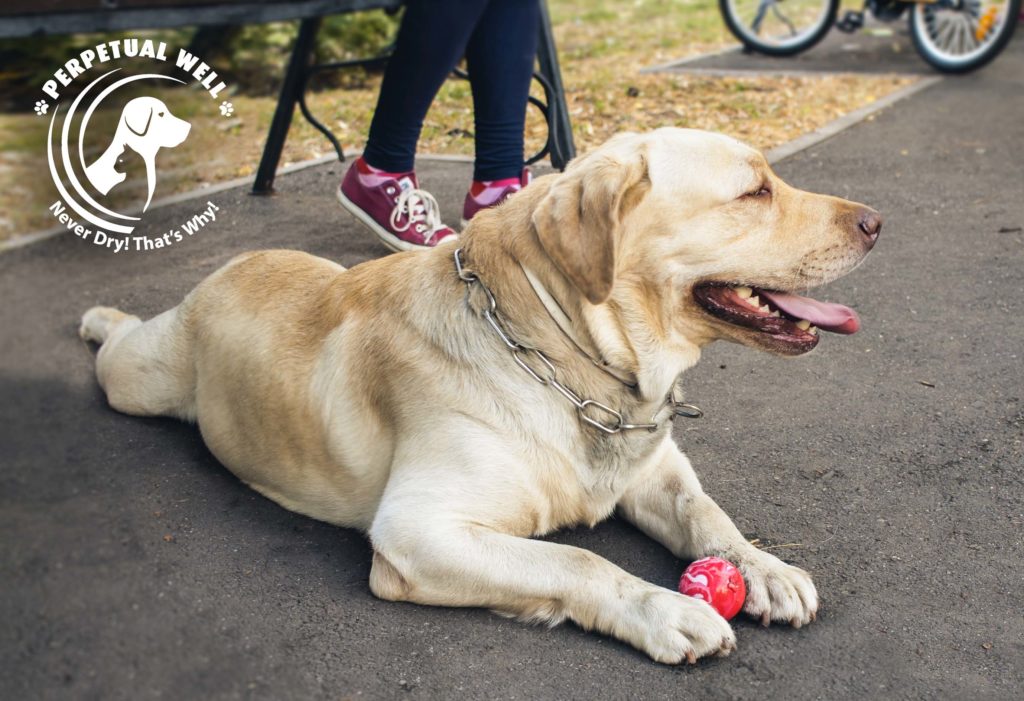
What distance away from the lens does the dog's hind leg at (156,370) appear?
11.7ft

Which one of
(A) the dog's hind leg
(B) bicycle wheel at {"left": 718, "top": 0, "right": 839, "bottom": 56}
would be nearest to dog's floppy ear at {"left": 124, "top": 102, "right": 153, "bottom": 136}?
(A) the dog's hind leg

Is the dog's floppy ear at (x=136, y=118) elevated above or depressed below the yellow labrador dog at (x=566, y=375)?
above

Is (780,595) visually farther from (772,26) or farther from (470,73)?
(772,26)

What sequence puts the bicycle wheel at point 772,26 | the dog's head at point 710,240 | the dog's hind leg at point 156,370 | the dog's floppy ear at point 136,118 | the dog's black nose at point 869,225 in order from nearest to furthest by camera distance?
the dog's floppy ear at point 136,118, the dog's head at point 710,240, the dog's black nose at point 869,225, the dog's hind leg at point 156,370, the bicycle wheel at point 772,26

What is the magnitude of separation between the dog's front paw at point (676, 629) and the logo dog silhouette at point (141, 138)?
1.67m

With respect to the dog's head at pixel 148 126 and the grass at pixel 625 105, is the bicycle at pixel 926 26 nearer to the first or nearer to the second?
the grass at pixel 625 105

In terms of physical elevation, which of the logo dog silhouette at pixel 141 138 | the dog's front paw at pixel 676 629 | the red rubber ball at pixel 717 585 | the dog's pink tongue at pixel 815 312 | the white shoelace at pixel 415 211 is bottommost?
the red rubber ball at pixel 717 585

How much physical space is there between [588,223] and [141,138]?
160 cm

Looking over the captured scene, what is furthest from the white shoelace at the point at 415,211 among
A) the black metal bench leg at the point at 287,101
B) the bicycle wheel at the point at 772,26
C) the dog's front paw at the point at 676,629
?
the bicycle wheel at the point at 772,26

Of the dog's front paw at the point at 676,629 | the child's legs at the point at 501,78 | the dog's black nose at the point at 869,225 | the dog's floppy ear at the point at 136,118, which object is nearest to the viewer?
the dog's floppy ear at the point at 136,118

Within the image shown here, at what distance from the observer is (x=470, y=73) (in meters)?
4.78

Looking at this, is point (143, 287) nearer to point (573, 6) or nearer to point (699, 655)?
point (699, 655)

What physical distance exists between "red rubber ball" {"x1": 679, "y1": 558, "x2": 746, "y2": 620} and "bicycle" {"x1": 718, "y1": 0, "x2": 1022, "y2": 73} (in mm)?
7689

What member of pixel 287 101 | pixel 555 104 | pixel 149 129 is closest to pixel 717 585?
pixel 149 129
